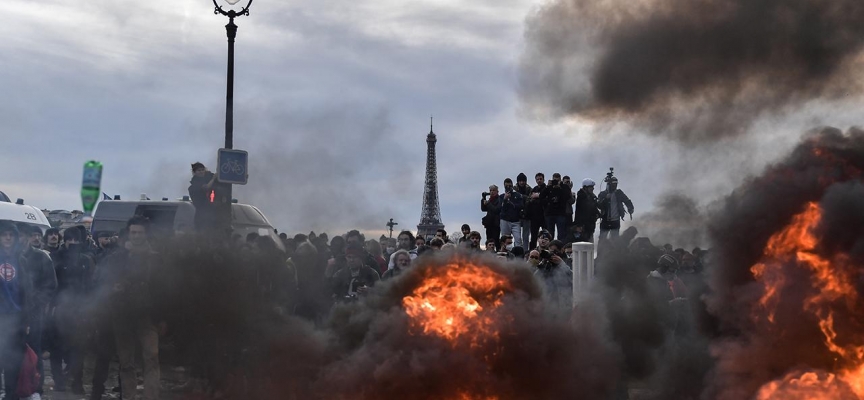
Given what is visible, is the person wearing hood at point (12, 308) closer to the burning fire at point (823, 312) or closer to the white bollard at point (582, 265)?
the white bollard at point (582, 265)

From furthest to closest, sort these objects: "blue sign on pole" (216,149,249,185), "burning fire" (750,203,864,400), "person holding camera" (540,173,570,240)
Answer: "person holding camera" (540,173,570,240), "blue sign on pole" (216,149,249,185), "burning fire" (750,203,864,400)

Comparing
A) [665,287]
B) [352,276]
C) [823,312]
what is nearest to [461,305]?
[352,276]

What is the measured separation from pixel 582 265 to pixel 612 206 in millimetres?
3716

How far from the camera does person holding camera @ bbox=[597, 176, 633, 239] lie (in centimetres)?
1532

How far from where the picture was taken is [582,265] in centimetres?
1197

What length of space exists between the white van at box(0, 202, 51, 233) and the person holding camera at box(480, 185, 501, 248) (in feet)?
30.2

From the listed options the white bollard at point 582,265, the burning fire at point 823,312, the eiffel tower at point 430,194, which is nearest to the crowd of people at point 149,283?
the white bollard at point 582,265

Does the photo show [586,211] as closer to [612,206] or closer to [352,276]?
[612,206]

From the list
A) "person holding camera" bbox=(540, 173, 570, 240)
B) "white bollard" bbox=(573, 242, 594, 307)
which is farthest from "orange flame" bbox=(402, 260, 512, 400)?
"person holding camera" bbox=(540, 173, 570, 240)

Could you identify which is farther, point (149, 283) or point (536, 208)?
point (536, 208)

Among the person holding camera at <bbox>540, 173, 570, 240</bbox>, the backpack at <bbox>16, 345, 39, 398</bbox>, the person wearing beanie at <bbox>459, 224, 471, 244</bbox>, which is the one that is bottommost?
the backpack at <bbox>16, 345, 39, 398</bbox>

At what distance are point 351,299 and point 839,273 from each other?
17.0ft

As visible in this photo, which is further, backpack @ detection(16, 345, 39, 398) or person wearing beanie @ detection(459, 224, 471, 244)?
person wearing beanie @ detection(459, 224, 471, 244)

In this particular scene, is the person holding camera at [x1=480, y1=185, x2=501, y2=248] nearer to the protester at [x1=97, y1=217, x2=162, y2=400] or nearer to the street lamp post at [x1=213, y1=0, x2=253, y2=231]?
the street lamp post at [x1=213, y1=0, x2=253, y2=231]
